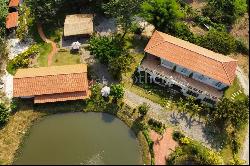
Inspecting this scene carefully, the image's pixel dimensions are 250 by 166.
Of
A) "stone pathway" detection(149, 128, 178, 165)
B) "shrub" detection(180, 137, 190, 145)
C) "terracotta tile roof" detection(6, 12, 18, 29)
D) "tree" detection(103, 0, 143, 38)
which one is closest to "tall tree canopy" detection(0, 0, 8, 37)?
"terracotta tile roof" detection(6, 12, 18, 29)

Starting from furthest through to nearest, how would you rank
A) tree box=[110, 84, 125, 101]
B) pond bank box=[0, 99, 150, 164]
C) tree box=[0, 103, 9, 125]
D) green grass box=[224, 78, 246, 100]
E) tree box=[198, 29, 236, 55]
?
tree box=[198, 29, 236, 55] → green grass box=[224, 78, 246, 100] → tree box=[110, 84, 125, 101] → tree box=[0, 103, 9, 125] → pond bank box=[0, 99, 150, 164]

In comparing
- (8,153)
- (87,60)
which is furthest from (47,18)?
(8,153)

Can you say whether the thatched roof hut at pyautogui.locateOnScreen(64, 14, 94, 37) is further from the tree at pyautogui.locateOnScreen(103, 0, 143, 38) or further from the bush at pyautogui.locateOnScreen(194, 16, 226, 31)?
the bush at pyautogui.locateOnScreen(194, 16, 226, 31)

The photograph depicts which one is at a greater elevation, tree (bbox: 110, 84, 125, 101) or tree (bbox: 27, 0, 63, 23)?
tree (bbox: 27, 0, 63, 23)

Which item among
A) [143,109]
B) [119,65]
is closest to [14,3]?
[119,65]

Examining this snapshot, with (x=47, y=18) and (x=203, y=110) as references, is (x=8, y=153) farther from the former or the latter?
(x=203, y=110)

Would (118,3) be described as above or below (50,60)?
above

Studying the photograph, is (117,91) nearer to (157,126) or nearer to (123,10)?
(157,126)
